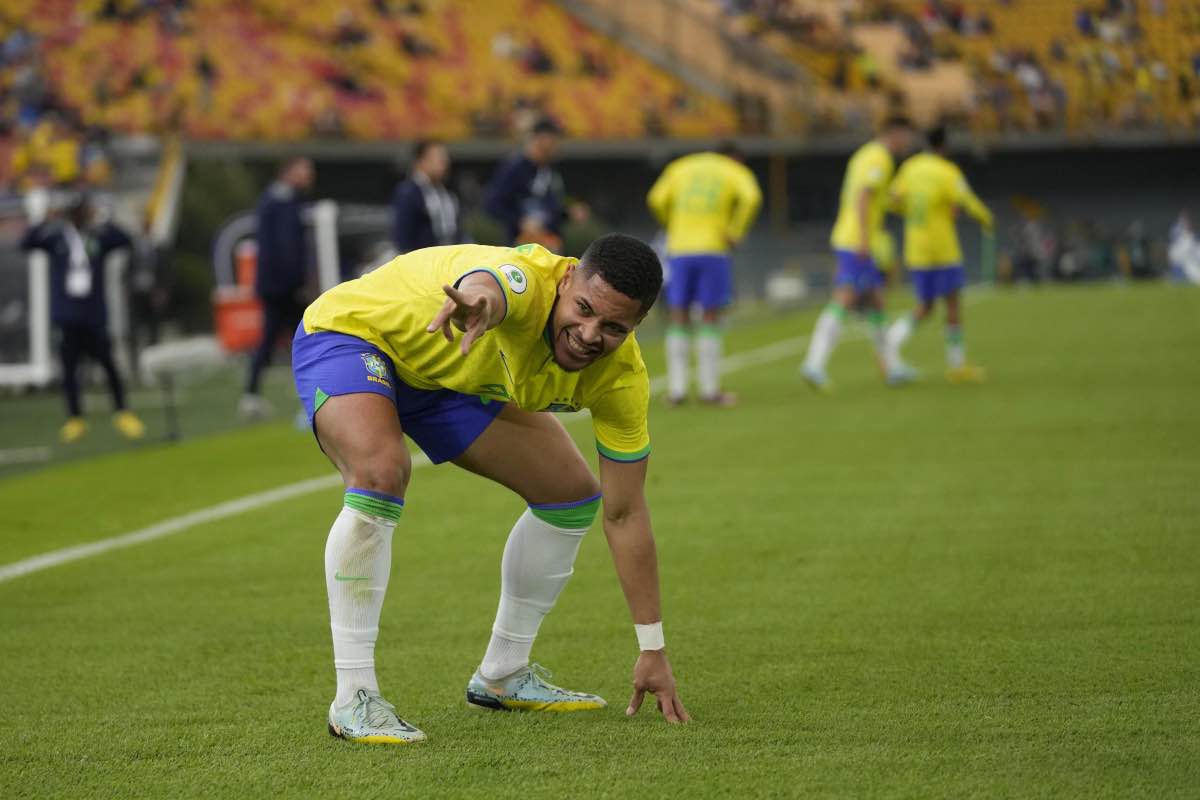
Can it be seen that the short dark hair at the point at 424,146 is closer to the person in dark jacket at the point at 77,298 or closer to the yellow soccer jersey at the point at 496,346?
the person in dark jacket at the point at 77,298

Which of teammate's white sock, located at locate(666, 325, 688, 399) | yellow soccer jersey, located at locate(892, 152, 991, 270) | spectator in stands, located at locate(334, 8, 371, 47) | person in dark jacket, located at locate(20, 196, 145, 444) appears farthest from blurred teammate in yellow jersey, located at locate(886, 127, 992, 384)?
spectator in stands, located at locate(334, 8, 371, 47)

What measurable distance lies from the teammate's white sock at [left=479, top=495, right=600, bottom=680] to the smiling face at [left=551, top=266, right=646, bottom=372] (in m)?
0.74

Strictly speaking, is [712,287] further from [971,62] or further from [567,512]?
[971,62]

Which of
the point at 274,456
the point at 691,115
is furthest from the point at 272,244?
the point at 691,115

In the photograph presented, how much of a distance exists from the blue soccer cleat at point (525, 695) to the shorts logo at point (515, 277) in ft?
4.25

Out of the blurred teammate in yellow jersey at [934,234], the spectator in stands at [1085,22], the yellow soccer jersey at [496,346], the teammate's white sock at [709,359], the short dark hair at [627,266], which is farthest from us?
the spectator in stands at [1085,22]

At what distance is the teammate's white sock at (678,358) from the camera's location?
14.5m

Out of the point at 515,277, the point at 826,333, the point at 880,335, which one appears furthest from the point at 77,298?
the point at 515,277

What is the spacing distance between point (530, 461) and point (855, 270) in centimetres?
1084

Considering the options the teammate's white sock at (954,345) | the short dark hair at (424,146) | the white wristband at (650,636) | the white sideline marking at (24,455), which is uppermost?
the short dark hair at (424,146)

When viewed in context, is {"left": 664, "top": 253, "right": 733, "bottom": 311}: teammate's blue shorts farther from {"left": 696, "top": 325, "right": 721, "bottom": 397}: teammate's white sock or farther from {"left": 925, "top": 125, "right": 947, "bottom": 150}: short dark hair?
{"left": 925, "top": 125, "right": 947, "bottom": 150}: short dark hair

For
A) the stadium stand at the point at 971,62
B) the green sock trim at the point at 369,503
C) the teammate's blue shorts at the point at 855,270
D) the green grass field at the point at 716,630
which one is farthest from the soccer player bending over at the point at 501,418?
the stadium stand at the point at 971,62

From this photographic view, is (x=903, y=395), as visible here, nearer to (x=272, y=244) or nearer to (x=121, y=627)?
(x=272, y=244)

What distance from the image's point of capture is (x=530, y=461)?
15.8 feet
